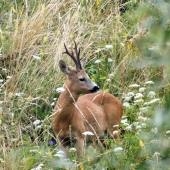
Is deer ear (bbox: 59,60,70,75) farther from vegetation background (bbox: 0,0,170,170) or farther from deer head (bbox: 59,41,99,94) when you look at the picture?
vegetation background (bbox: 0,0,170,170)

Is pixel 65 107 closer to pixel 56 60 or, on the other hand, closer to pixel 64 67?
pixel 64 67

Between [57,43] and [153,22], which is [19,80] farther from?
[153,22]

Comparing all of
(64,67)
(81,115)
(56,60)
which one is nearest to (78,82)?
(64,67)

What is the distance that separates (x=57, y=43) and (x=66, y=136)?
1847 millimetres

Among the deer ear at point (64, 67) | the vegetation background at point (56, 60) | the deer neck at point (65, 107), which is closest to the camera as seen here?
the vegetation background at point (56, 60)

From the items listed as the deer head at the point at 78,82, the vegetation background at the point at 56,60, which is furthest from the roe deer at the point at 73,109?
the vegetation background at the point at 56,60

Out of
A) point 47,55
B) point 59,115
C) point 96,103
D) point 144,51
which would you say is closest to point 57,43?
point 47,55

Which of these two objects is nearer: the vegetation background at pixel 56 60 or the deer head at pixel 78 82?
the vegetation background at pixel 56 60

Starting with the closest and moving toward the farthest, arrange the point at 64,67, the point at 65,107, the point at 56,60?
1. the point at 65,107
2. the point at 64,67
3. the point at 56,60

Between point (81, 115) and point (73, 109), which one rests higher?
point (73, 109)

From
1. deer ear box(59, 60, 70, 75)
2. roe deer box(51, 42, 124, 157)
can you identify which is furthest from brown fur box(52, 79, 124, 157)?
deer ear box(59, 60, 70, 75)

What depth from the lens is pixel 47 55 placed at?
5445 mm

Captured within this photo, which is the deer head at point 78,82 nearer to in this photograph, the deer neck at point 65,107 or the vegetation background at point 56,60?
the deer neck at point 65,107

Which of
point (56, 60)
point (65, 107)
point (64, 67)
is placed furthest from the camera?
point (56, 60)
